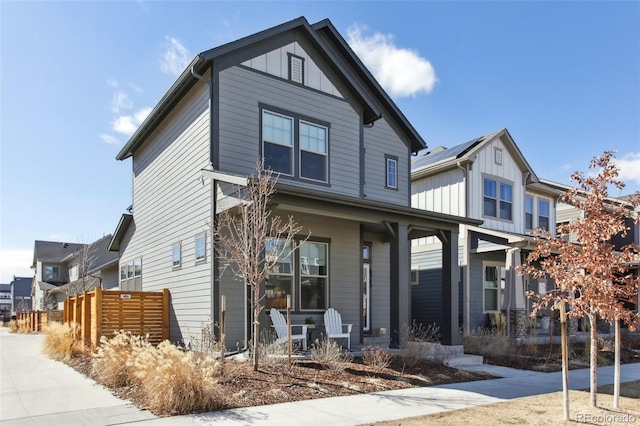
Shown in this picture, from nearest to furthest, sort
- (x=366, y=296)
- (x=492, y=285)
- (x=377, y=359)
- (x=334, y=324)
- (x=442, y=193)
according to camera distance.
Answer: (x=377, y=359) < (x=334, y=324) < (x=366, y=296) < (x=492, y=285) < (x=442, y=193)

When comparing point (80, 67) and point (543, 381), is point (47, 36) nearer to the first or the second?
point (80, 67)

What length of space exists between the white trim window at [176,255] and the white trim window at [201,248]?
1248 mm

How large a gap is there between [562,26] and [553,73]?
2.07 meters

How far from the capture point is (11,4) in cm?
1075

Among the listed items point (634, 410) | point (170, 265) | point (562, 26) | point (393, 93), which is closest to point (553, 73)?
point (562, 26)

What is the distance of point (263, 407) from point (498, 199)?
1468cm

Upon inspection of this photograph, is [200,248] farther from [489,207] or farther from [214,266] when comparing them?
[489,207]

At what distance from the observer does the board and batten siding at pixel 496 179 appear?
60.7 feet

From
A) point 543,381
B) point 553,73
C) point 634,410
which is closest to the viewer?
point 634,410

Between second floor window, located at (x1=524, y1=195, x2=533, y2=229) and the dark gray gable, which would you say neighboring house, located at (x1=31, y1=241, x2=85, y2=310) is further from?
second floor window, located at (x1=524, y1=195, x2=533, y2=229)

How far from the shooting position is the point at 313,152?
13188 mm

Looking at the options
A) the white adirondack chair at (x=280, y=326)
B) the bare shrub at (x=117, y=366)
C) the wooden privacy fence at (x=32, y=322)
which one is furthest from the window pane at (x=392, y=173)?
the wooden privacy fence at (x=32, y=322)

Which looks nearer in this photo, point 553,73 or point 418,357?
point 418,357

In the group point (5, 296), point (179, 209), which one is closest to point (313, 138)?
point (179, 209)
